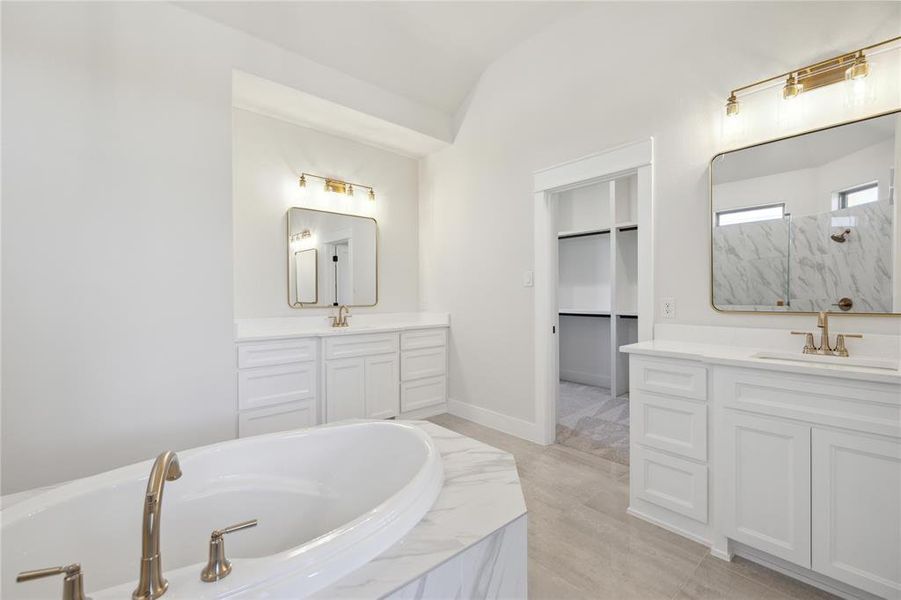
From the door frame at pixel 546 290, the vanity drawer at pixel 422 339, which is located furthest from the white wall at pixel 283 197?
the door frame at pixel 546 290

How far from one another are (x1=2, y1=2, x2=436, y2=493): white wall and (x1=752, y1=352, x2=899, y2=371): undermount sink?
303 cm

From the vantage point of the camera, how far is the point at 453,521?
116 centimetres

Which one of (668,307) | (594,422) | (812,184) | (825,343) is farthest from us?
(594,422)

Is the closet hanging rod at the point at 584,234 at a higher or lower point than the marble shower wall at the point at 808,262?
higher

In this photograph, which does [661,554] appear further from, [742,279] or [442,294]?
[442,294]

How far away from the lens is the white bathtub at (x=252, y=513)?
0.92 metres

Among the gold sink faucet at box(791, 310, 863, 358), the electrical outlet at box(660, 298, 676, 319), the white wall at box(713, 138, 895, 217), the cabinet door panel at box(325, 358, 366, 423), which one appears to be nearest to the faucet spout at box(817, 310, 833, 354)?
the gold sink faucet at box(791, 310, 863, 358)

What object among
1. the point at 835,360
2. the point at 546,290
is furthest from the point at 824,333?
the point at 546,290

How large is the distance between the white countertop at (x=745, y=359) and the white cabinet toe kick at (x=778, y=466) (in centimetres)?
3

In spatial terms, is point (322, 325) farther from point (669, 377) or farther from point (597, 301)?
point (597, 301)

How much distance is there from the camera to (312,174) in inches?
138

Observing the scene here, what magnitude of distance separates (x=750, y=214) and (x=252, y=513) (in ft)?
9.15

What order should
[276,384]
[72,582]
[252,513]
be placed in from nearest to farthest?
[72,582] → [252,513] → [276,384]

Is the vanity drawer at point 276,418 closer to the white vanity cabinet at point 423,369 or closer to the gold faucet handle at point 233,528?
the white vanity cabinet at point 423,369
